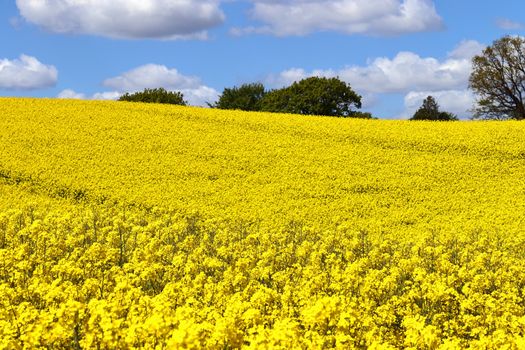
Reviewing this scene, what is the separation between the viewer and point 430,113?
259ft

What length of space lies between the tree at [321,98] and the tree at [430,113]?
7363 mm

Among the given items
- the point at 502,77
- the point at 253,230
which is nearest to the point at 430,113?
the point at 502,77

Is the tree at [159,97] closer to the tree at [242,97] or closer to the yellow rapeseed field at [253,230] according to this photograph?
the tree at [242,97]

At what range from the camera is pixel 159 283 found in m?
15.4

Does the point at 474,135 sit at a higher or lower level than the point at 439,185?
higher

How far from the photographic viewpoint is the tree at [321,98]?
2840 inches

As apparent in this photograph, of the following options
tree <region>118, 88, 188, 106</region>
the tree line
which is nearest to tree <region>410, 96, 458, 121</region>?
the tree line

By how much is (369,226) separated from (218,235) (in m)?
7.56

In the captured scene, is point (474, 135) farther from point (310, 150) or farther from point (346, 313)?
point (346, 313)

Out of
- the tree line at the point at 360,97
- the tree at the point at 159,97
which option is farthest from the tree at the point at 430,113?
the tree at the point at 159,97

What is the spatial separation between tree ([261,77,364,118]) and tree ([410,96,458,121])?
736cm

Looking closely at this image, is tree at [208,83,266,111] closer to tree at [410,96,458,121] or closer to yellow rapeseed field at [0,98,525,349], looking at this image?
tree at [410,96,458,121]

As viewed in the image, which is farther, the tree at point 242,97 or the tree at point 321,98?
the tree at point 242,97

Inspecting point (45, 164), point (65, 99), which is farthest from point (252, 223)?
point (65, 99)
